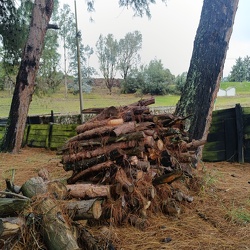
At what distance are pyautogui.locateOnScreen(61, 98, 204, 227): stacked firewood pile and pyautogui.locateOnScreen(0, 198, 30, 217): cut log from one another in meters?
0.68

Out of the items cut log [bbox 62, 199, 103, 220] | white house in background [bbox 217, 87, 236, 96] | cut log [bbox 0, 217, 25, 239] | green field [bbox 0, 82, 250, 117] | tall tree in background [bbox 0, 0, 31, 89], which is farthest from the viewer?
Answer: white house in background [bbox 217, 87, 236, 96]

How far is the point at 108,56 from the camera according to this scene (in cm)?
2855

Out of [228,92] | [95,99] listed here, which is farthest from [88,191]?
[228,92]

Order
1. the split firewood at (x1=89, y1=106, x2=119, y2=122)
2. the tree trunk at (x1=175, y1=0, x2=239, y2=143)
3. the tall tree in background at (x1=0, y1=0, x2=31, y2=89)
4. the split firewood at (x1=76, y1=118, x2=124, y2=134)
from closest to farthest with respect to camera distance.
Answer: the split firewood at (x1=76, y1=118, x2=124, y2=134)
the split firewood at (x1=89, y1=106, x2=119, y2=122)
the tree trunk at (x1=175, y1=0, x2=239, y2=143)
the tall tree in background at (x1=0, y1=0, x2=31, y2=89)

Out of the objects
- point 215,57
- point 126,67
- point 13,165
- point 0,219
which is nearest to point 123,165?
point 0,219

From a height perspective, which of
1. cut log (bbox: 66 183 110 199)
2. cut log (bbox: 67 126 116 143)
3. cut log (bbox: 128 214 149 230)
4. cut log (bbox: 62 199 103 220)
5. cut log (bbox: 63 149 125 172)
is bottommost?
cut log (bbox: 128 214 149 230)

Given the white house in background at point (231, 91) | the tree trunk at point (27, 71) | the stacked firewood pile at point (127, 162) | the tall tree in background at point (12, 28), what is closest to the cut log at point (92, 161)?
the stacked firewood pile at point (127, 162)

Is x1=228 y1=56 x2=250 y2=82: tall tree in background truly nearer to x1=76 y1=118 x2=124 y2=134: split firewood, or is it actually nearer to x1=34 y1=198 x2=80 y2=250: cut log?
x1=76 y1=118 x2=124 y2=134: split firewood

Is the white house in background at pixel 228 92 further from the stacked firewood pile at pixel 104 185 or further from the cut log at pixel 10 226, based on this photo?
the cut log at pixel 10 226

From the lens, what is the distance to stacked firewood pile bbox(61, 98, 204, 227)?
2664mm

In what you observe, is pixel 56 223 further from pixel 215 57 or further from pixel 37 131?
pixel 37 131

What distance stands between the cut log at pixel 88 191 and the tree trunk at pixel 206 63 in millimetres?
2201

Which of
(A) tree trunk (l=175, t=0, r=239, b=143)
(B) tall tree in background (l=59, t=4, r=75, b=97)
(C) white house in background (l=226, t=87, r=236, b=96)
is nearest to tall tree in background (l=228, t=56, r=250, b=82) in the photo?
(C) white house in background (l=226, t=87, r=236, b=96)

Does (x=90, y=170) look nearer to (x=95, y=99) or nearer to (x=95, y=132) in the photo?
(x=95, y=132)
